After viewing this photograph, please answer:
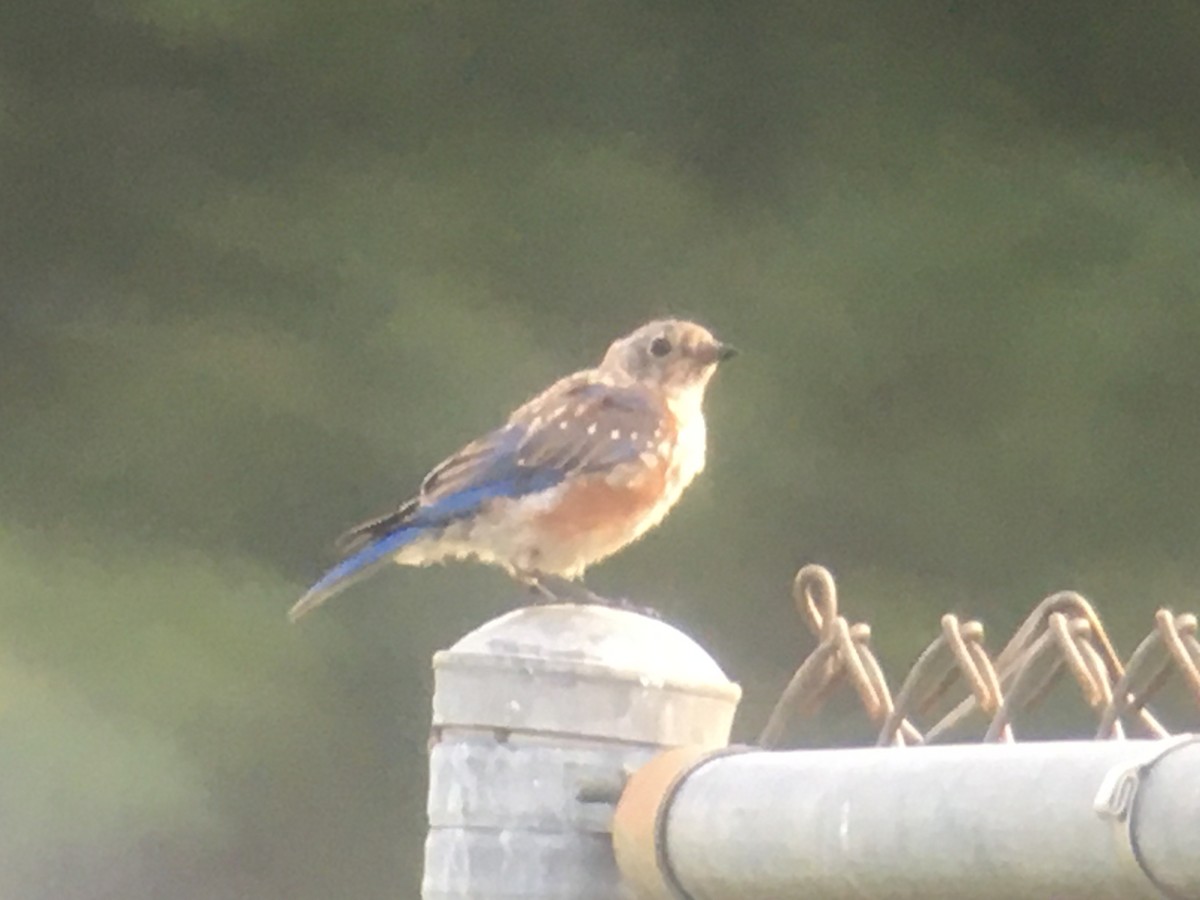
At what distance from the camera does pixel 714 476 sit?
2.75 metres

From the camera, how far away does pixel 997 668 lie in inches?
49.9

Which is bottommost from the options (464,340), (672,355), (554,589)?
(554,589)

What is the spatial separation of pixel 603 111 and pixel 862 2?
44cm

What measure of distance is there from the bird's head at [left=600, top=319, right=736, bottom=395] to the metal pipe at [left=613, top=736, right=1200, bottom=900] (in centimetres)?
99

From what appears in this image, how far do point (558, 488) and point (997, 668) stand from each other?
60cm

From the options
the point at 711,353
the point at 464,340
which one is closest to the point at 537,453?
the point at 711,353

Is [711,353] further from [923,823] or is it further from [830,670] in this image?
[923,823]

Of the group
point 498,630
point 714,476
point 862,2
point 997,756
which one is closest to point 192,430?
point 714,476

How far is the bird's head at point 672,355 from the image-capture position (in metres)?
2.00

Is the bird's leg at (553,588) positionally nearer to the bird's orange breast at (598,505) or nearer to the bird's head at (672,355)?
the bird's orange breast at (598,505)

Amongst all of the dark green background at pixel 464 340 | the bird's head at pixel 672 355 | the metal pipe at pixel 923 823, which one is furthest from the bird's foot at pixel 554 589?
the metal pipe at pixel 923 823

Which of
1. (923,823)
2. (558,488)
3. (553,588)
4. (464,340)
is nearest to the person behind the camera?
(923,823)

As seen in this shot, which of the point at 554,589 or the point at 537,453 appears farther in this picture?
the point at 554,589

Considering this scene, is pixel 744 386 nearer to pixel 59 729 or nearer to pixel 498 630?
pixel 59 729
